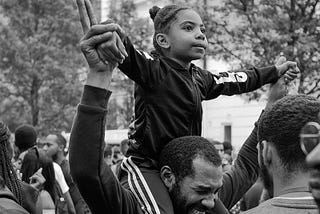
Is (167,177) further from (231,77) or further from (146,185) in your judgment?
(231,77)

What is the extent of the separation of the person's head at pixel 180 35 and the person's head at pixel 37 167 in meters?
3.63

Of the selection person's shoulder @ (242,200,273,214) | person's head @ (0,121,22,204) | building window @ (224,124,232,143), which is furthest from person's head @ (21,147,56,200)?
building window @ (224,124,232,143)

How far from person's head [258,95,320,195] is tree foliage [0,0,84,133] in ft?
68.0

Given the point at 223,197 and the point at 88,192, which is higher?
the point at 88,192

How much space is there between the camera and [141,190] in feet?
12.1

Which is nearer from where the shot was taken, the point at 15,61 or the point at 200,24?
the point at 200,24

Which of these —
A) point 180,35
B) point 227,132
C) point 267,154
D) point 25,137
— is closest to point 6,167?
point 180,35

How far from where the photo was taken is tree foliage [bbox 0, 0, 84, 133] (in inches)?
919

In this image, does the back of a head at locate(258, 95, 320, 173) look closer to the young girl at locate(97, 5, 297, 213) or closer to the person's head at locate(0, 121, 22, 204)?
the young girl at locate(97, 5, 297, 213)

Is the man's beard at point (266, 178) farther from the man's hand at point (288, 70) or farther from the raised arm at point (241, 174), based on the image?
the man's hand at point (288, 70)

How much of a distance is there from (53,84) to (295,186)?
21.9m

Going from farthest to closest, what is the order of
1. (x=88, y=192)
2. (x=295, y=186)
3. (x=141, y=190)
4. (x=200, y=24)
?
1. (x=200, y=24)
2. (x=141, y=190)
3. (x=88, y=192)
4. (x=295, y=186)

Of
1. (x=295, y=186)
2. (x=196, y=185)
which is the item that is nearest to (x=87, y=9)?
(x=295, y=186)

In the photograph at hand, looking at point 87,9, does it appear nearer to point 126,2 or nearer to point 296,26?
point 296,26
